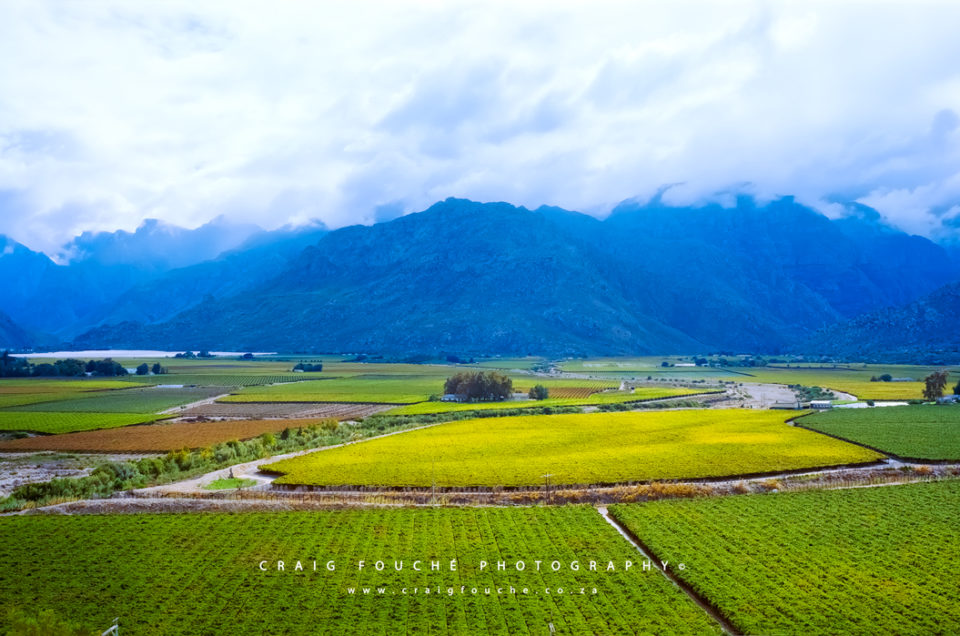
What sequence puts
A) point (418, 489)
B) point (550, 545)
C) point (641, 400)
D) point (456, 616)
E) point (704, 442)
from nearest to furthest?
point (456, 616) → point (550, 545) → point (418, 489) → point (704, 442) → point (641, 400)

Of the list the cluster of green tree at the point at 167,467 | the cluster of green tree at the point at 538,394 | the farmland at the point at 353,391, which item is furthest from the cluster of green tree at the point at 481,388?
the cluster of green tree at the point at 167,467

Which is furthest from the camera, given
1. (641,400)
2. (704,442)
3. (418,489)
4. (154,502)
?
(641,400)

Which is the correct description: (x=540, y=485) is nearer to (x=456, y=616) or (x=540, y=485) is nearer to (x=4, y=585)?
(x=456, y=616)

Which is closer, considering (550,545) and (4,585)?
(4,585)

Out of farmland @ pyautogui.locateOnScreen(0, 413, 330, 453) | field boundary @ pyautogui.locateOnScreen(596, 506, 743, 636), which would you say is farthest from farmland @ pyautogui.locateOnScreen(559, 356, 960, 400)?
farmland @ pyautogui.locateOnScreen(0, 413, 330, 453)

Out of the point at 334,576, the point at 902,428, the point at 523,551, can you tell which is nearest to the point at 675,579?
the point at 523,551

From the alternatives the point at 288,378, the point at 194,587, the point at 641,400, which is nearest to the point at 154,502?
the point at 194,587

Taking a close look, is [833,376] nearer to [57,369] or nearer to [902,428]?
[902,428]
